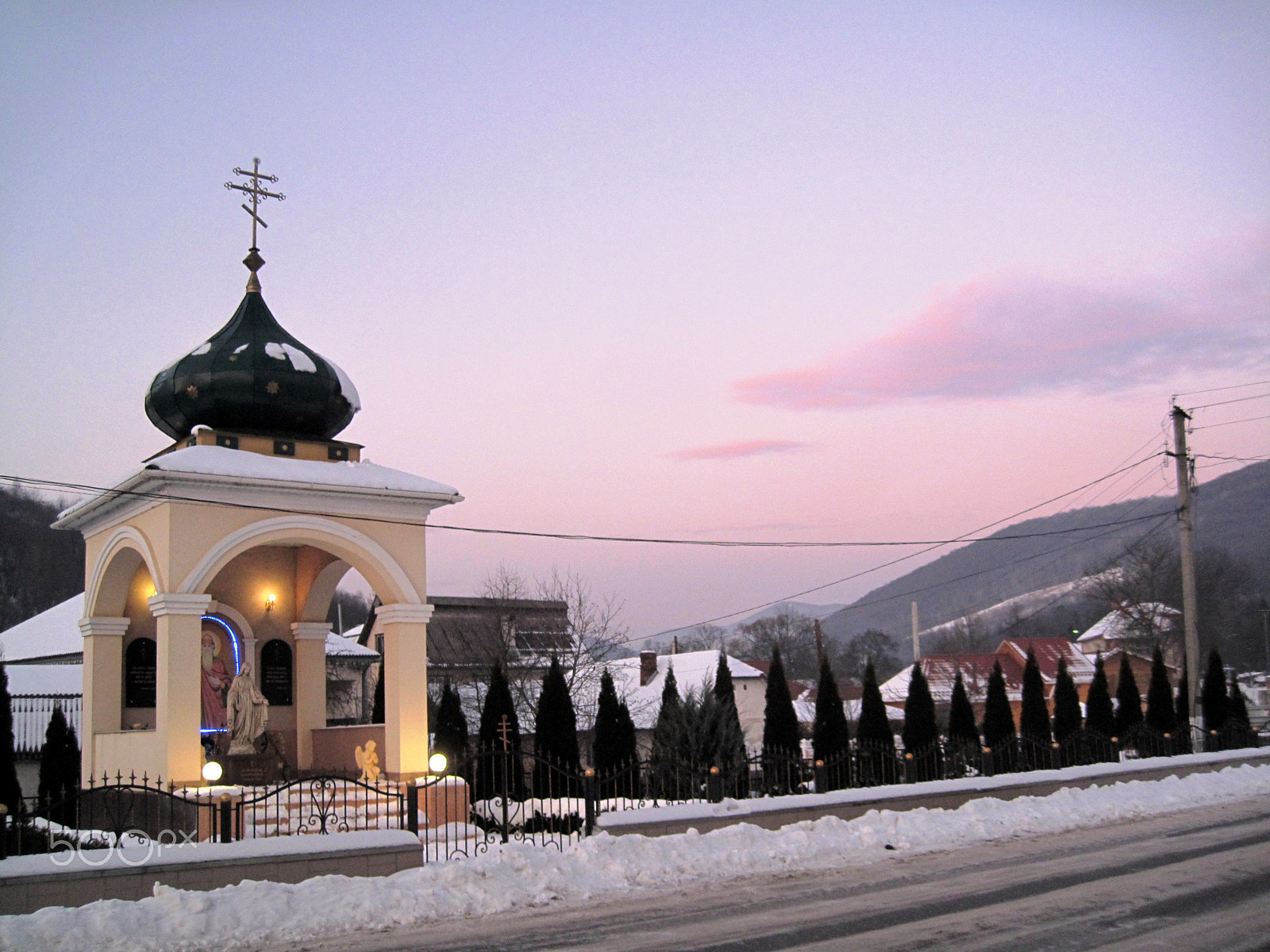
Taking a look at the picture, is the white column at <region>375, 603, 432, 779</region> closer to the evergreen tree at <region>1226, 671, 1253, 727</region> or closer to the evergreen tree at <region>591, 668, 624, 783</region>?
the evergreen tree at <region>591, 668, 624, 783</region>

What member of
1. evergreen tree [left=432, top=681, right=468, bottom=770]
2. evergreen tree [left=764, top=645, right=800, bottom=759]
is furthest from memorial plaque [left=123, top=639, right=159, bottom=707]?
evergreen tree [left=764, top=645, right=800, bottom=759]

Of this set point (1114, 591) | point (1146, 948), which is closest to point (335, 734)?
point (1146, 948)

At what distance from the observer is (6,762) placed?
15.1 metres

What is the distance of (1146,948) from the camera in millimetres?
8125

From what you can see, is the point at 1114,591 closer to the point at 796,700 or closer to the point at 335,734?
the point at 796,700

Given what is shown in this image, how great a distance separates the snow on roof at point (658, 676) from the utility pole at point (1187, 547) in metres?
18.2

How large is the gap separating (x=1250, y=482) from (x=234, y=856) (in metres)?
179

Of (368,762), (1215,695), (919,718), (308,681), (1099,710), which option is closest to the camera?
(368,762)

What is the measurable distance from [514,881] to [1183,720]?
21337mm

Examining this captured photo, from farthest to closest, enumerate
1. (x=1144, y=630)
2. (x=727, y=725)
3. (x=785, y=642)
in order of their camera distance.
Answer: (x=785, y=642) → (x=1144, y=630) → (x=727, y=725)

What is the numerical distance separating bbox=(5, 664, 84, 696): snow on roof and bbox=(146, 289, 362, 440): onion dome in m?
15.3

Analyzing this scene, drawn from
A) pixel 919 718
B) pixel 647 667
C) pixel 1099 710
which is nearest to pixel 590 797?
pixel 919 718

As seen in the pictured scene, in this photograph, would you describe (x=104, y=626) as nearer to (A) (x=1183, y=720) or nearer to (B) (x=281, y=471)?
(B) (x=281, y=471)

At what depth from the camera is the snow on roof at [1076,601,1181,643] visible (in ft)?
191
